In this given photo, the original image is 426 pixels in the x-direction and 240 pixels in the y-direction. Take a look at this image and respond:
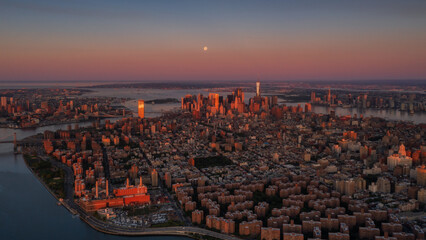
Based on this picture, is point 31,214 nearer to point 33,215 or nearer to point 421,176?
point 33,215

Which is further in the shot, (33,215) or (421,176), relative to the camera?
(421,176)

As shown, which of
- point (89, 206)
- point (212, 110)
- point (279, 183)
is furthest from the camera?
point (212, 110)

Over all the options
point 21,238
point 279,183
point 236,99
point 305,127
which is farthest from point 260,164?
point 236,99

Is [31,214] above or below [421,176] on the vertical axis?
below

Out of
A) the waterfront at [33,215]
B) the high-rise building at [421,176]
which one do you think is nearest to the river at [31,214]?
the waterfront at [33,215]

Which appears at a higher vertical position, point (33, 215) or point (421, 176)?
point (421, 176)

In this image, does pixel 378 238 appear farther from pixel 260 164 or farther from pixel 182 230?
pixel 260 164

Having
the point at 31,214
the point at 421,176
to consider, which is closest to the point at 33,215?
the point at 31,214

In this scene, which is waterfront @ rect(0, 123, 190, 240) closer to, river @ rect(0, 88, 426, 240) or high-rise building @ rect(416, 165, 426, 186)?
river @ rect(0, 88, 426, 240)

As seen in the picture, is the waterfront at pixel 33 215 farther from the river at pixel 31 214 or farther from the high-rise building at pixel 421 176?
the high-rise building at pixel 421 176
